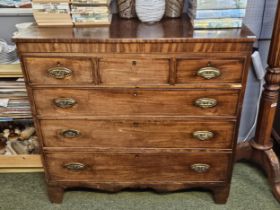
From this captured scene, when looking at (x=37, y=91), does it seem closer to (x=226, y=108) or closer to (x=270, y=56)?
(x=226, y=108)

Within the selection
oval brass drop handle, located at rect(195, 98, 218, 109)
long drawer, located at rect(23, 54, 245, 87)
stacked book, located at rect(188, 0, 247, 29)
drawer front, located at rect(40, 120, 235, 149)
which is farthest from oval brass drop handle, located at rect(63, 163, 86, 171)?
stacked book, located at rect(188, 0, 247, 29)

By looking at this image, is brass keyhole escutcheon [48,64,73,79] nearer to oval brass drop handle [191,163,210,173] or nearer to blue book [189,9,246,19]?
blue book [189,9,246,19]

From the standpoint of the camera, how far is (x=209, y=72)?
4.21 feet

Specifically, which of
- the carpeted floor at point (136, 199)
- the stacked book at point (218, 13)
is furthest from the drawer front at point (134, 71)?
the carpeted floor at point (136, 199)

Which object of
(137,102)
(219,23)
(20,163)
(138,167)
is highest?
(219,23)

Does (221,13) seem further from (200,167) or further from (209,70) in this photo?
(200,167)

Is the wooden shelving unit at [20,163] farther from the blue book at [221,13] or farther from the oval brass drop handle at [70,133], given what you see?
the blue book at [221,13]

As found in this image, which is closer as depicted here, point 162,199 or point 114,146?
point 114,146

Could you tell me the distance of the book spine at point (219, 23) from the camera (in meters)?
1.32

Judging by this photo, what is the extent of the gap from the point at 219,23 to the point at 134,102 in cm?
51

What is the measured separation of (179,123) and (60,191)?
29.7 inches

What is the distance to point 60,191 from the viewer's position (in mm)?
1642

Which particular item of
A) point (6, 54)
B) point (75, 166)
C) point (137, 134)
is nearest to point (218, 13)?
point (137, 134)

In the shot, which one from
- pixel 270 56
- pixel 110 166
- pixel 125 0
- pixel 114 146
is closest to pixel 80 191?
pixel 110 166
